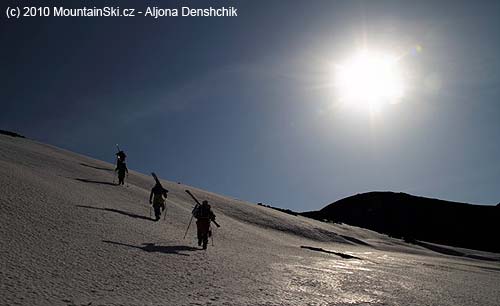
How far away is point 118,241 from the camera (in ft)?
34.5

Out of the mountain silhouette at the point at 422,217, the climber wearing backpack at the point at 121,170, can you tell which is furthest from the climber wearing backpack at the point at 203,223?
the mountain silhouette at the point at 422,217

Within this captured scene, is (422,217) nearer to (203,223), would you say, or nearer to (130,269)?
(203,223)

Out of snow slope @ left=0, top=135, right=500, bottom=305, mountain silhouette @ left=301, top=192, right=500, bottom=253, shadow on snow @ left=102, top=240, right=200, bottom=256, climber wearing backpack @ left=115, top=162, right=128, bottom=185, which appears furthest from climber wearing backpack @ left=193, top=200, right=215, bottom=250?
mountain silhouette @ left=301, top=192, right=500, bottom=253

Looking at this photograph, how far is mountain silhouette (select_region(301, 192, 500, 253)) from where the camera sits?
7482 cm

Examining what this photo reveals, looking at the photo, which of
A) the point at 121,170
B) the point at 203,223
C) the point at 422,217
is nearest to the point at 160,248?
the point at 203,223

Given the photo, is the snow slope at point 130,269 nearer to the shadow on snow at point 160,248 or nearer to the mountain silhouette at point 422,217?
the shadow on snow at point 160,248

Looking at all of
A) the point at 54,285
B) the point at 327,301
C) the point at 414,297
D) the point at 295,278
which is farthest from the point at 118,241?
the point at 414,297

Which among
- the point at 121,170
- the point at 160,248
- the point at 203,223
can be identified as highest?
the point at 121,170

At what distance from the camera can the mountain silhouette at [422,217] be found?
245 ft

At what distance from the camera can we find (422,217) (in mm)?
83500

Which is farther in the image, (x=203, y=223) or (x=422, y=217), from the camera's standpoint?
(x=422, y=217)

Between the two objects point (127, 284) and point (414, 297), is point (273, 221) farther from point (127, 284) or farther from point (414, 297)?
point (127, 284)

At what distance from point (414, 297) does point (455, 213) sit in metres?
85.1

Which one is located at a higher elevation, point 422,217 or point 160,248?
point 160,248
